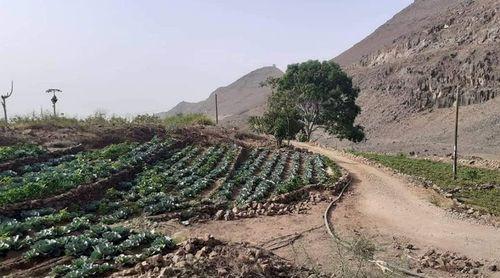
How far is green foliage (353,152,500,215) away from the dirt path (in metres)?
2.22

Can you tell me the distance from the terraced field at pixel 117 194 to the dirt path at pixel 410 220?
2.25 m

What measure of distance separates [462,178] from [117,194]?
18856 mm

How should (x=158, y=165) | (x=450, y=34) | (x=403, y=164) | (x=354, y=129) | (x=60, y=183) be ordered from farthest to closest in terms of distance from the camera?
(x=450, y=34), (x=354, y=129), (x=403, y=164), (x=158, y=165), (x=60, y=183)

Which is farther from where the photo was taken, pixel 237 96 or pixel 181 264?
pixel 237 96

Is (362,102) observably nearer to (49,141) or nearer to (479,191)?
(479,191)

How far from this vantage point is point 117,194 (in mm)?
Answer: 17109

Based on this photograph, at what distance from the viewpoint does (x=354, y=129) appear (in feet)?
146

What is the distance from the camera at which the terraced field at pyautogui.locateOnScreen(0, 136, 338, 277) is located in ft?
36.0

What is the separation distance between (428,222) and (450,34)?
6879cm

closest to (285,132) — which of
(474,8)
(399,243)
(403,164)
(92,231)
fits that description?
(403,164)

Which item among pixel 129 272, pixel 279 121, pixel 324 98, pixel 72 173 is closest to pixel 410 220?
pixel 129 272

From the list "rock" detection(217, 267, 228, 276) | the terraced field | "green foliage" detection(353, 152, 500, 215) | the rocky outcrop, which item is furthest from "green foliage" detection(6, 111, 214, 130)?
the rocky outcrop

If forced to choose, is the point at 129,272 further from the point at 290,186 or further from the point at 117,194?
the point at 290,186

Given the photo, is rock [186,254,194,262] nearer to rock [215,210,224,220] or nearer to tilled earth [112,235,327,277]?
tilled earth [112,235,327,277]
